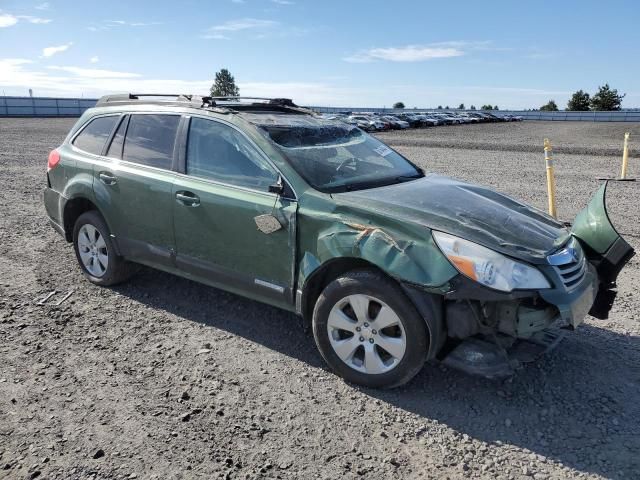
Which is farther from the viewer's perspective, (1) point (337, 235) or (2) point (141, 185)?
(2) point (141, 185)

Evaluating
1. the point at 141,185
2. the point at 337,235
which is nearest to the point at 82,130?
the point at 141,185

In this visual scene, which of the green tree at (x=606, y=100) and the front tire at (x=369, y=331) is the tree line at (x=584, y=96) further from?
the front tire at (x=369, y=331)

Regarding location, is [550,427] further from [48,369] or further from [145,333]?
[48,369]

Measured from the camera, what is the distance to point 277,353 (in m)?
4.09

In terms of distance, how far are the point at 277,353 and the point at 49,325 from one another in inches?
78.5

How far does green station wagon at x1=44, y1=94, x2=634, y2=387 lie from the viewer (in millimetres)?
3254

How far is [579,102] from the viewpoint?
91750 millimetres

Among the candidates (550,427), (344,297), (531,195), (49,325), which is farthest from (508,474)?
(531,195)

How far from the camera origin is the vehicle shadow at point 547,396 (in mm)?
3045

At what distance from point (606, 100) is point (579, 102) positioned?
487 cm

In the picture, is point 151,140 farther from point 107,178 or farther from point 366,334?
point 366,334

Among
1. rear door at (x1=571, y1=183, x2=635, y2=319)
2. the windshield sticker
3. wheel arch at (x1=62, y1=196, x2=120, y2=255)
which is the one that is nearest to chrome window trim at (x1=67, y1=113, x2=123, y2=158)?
wheel arch at (x1=62, y1=196, x2=120, y2=255)

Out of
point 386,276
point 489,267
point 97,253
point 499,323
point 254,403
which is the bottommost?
point 254,403

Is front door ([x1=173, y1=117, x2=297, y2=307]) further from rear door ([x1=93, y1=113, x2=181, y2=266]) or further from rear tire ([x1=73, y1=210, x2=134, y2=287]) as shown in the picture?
rear tire ([x1=73, y1=210, x2=134, y2=287])
